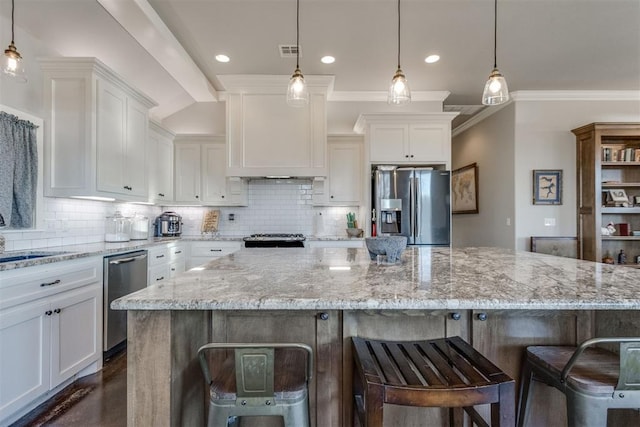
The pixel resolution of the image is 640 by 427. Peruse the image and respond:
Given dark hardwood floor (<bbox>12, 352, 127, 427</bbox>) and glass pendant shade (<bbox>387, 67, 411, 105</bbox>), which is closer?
dark hardwood floor (<bbox>12, 352, 127, 427</bbox>)

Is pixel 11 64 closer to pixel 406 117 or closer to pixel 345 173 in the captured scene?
pixel 345 173

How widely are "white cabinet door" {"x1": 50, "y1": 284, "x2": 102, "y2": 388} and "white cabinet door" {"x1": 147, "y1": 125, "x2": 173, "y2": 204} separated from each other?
1.62 m

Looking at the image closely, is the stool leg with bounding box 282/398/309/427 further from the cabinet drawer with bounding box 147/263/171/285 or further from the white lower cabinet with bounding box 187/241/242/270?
the white lower cabinet with bounding box 187/241/242/270

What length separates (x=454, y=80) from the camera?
3791mm

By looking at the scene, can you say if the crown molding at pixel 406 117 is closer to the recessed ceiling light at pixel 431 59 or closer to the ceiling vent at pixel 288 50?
the recessed ceiling light at pixel 431 59

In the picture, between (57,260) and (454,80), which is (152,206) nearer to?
(57,260)

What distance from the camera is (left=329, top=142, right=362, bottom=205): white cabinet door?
13.8 feet

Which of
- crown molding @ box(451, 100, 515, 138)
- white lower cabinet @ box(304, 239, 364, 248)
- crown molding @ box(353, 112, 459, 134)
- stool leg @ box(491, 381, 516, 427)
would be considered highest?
crown molding @ box(451, 100, 515, 138)

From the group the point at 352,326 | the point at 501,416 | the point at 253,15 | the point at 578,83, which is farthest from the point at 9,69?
the point at 578,83

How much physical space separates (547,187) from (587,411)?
3.92 metres

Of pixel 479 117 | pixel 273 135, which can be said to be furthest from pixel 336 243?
pixel 479 117

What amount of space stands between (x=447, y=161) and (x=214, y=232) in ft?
10.6

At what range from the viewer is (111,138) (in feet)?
9.24

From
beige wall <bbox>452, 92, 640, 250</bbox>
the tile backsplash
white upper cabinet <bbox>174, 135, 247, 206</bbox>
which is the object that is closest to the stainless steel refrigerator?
the tile backsplash
